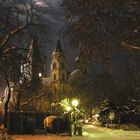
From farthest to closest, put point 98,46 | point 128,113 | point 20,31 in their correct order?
point 128,113
point 20,31
point 98,46

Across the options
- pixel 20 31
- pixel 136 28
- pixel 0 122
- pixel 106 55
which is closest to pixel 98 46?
pixel 106 55

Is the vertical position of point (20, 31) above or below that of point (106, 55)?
above

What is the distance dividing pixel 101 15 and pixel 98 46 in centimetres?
188

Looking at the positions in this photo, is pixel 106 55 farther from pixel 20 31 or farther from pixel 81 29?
pixel 20 31

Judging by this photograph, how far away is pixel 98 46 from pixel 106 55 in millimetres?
859

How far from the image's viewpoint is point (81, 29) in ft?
82.5

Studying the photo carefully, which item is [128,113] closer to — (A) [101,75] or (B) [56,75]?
(A) [101,75]

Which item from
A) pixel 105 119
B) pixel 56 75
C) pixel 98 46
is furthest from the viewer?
pixel 56 75

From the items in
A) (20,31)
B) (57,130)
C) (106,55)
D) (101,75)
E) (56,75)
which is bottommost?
(57,130)

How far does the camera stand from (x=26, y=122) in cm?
4372

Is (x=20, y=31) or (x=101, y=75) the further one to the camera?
(x=101, y=75)

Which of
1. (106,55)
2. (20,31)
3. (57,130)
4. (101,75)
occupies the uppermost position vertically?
(101,75)

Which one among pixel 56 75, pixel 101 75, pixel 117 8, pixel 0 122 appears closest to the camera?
pixel 117 8

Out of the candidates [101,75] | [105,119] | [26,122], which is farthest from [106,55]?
[101,75]
